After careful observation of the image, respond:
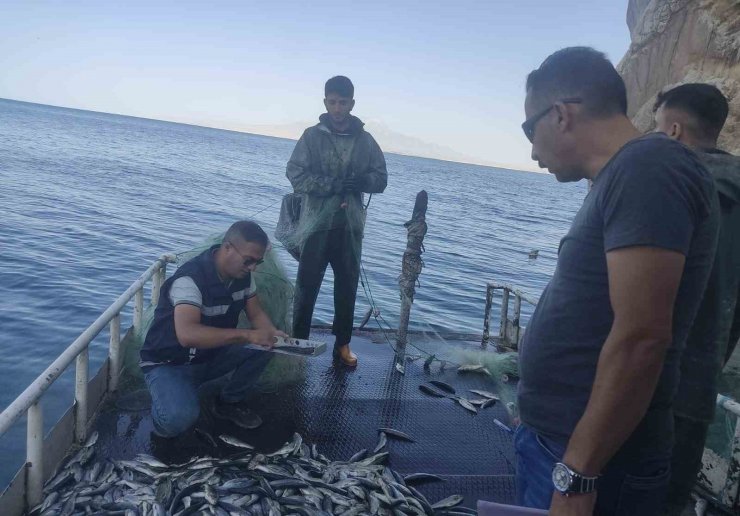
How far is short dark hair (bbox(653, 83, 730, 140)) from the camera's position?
3.44 metres

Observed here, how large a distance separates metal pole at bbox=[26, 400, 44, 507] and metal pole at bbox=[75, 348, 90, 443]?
0.81 m

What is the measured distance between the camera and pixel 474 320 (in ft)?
56.4

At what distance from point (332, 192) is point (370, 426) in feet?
9.32

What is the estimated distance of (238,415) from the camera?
559cm

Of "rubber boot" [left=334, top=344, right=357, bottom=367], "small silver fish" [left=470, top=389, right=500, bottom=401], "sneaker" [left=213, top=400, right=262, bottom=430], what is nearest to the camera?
"sneaker" [left=213, top=400, right=262, bottom=430]

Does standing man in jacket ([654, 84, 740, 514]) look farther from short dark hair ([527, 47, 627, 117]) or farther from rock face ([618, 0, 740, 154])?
rock face ([618, 0, 740, 154])

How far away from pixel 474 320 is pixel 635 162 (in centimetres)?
1565

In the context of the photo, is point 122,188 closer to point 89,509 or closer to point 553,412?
point 89,509

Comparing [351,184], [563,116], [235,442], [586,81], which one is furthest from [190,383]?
[586,81]

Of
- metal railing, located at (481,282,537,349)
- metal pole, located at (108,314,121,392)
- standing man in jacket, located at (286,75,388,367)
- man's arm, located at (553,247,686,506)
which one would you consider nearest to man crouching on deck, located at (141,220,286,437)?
metal pole, located at (108,314,121,392)

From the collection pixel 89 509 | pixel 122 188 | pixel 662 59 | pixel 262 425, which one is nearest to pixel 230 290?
pixel 262 425

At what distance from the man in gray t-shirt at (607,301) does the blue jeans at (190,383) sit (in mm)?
3502

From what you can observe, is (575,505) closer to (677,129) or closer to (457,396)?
(677,129)

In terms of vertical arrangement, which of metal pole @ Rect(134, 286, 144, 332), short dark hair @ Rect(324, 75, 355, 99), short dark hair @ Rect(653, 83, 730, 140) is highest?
short dark hair @ Rect(324, 75, 355, 99)
